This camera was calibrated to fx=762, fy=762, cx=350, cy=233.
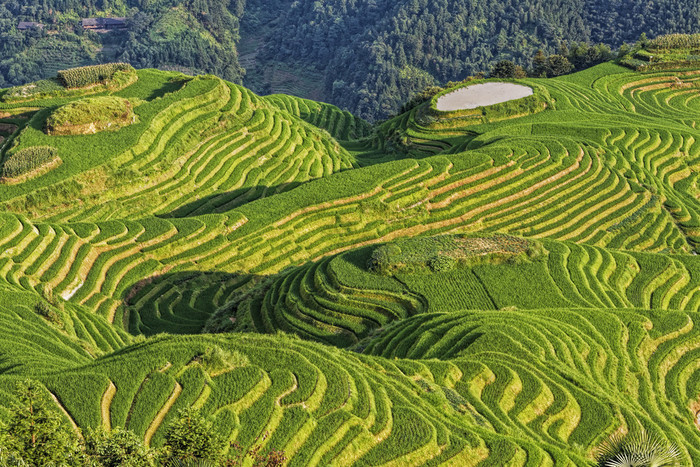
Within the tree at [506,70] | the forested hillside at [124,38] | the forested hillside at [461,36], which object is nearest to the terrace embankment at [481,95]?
the tree at [506,70]

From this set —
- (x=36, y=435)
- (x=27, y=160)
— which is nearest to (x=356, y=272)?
(x=36, y=435)

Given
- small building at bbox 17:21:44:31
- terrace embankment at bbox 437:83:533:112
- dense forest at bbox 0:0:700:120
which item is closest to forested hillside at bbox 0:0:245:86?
dense forest at bbox 0:0:700:120

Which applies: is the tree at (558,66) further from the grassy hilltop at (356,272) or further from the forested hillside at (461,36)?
the forested hillside at (461,36)

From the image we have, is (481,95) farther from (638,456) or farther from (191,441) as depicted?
(191,441)

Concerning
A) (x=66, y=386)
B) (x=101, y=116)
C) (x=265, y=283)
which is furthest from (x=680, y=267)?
(x=101, y=116)

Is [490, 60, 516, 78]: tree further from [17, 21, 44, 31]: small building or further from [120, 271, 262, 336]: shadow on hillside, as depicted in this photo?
[17, 21, 44, 31]: small building

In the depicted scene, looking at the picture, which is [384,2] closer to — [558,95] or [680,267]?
[558,95]
